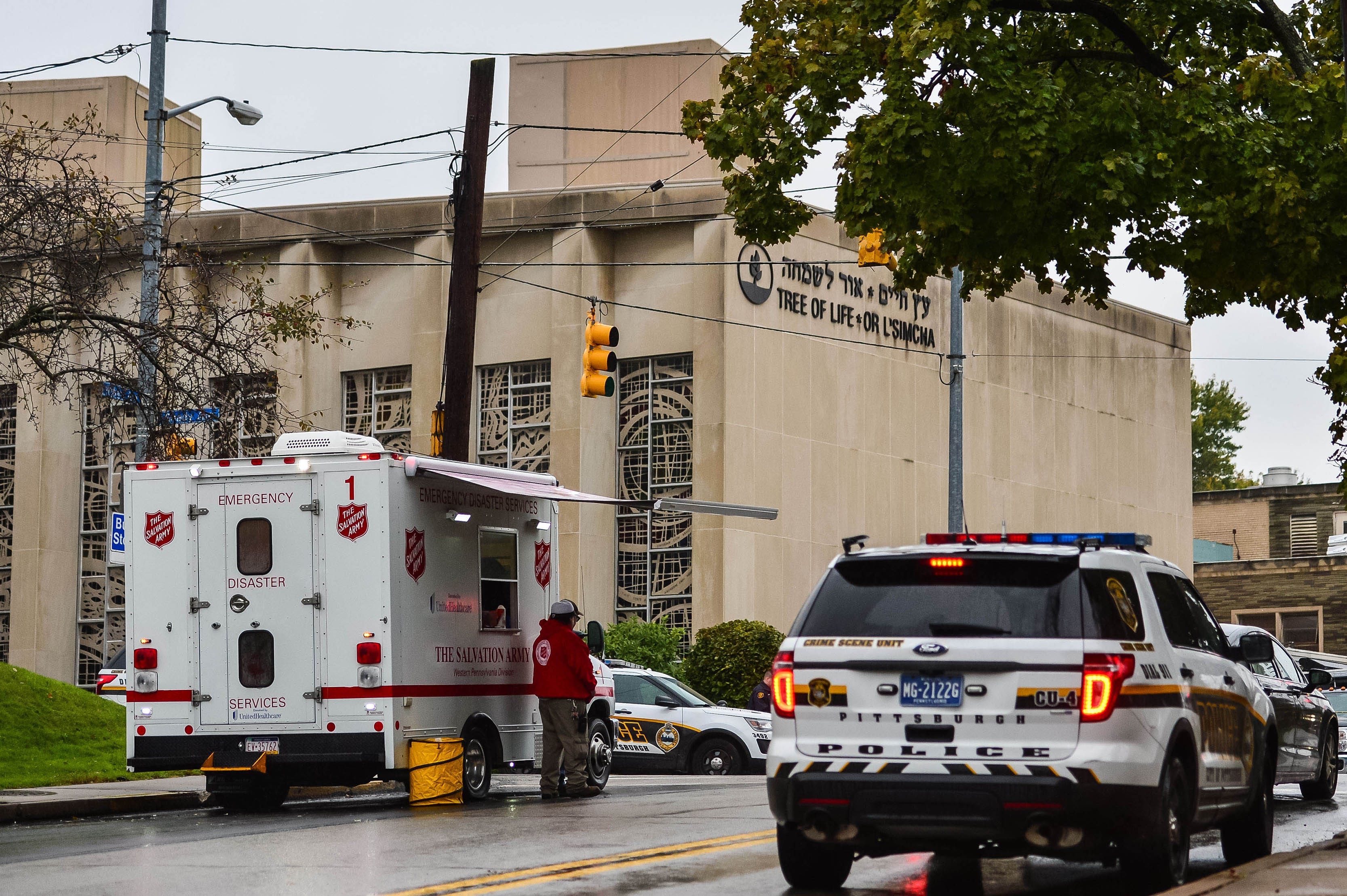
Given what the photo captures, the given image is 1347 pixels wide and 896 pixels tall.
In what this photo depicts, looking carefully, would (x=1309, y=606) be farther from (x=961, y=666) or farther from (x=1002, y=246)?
(x=961, y=666)

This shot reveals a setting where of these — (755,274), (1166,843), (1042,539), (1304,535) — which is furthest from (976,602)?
(1304,535)

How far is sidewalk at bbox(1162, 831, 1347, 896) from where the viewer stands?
8703 millimetres

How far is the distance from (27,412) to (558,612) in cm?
2434

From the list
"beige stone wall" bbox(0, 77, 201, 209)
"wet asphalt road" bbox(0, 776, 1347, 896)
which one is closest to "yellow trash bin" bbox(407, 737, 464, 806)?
"wet asphalt road" bbox(0, 776, 1347, 896)

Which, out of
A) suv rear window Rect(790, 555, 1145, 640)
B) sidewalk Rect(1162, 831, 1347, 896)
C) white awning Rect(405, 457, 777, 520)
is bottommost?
sidewalk Rect(1162, 831, 1347, 896)

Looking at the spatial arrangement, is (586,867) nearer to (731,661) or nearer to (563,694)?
(563,694)

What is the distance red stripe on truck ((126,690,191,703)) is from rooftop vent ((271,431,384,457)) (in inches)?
85.3

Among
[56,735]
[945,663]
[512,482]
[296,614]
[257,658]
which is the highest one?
[512,482]

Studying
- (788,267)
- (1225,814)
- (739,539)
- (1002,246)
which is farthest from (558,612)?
(788,267)

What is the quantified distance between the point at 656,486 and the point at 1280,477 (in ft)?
131

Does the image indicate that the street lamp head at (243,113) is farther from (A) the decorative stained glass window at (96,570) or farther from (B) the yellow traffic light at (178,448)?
(A) the decorative stained glass window at (96,570)

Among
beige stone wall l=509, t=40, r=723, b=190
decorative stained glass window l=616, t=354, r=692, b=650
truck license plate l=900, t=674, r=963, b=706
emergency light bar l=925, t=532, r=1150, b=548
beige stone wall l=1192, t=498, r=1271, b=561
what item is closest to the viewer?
truck license plate l=900, t=674, r=963, b=706

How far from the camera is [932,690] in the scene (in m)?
8.68

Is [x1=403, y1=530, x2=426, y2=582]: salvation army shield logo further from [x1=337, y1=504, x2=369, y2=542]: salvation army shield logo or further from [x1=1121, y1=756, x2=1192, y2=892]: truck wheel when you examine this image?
[x1=1121, y1=756, x2=1192, y2=892]: truck wheel
